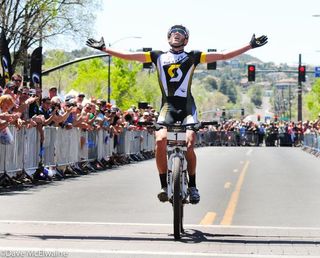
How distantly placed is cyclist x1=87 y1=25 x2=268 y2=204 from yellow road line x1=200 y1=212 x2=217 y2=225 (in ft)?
4.43

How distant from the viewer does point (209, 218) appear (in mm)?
12883

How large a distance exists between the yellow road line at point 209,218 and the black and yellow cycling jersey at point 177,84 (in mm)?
1886

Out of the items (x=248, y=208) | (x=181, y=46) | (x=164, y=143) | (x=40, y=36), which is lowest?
(x=248, y=208)

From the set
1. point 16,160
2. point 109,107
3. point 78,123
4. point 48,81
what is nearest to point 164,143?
point 16,160

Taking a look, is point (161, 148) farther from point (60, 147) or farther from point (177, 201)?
point (60, 147)

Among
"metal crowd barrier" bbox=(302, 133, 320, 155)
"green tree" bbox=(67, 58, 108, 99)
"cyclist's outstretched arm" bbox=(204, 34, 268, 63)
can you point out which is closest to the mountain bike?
"cyclist's outstretched arm" bbox=(204, 34, 268, 63)

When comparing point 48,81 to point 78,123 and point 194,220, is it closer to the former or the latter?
point 78,123

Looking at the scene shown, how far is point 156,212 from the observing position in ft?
44.8

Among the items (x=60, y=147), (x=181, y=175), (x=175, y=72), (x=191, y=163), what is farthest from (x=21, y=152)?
(x=181, y=175)

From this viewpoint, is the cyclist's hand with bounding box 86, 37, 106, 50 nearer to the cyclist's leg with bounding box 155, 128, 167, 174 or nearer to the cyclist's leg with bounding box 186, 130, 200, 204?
the cyclist's leg with bounding box 155, 128, 167, 174

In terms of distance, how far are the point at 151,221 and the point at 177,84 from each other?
86.5 inches

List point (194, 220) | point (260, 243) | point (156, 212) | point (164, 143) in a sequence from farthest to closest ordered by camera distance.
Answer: point (156, 212) → point (194, 220) → point (164, 143) → point (260, 243)

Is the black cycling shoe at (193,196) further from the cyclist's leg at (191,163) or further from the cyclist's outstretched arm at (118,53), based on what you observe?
the cyclist's outstretched arm at (118,53)

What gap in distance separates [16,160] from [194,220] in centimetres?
787
